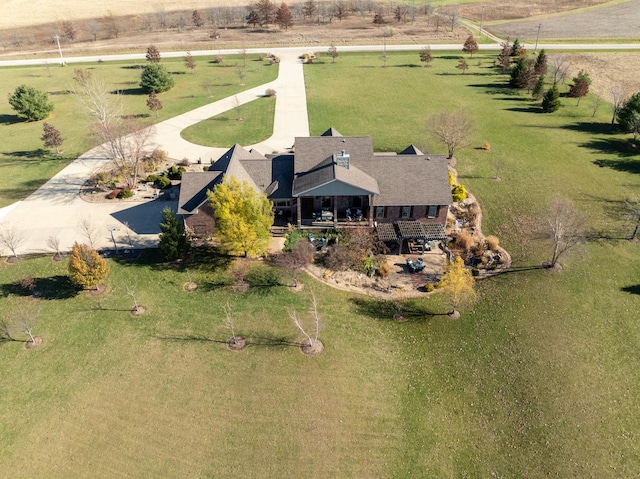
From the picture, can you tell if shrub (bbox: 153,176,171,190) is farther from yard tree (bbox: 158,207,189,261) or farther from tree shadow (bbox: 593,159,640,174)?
tree shadow (bbox: 593,159,640,174)

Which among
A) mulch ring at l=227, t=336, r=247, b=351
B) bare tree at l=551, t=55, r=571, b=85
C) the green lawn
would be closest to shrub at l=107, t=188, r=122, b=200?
the green lawn

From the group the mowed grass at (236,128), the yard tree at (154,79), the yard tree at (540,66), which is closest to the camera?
the mowed grass at (236,128)

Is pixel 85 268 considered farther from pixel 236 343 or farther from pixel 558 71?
pixel 558 71

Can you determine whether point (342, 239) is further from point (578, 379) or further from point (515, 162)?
point (515, 162)

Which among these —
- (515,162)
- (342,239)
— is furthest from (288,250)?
(515,162)

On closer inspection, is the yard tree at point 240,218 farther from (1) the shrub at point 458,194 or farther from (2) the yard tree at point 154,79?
(2) the yard tree at point 154,79

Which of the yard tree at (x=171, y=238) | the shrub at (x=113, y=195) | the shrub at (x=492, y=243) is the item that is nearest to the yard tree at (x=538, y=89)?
the shrub at (x=492, y=243)
